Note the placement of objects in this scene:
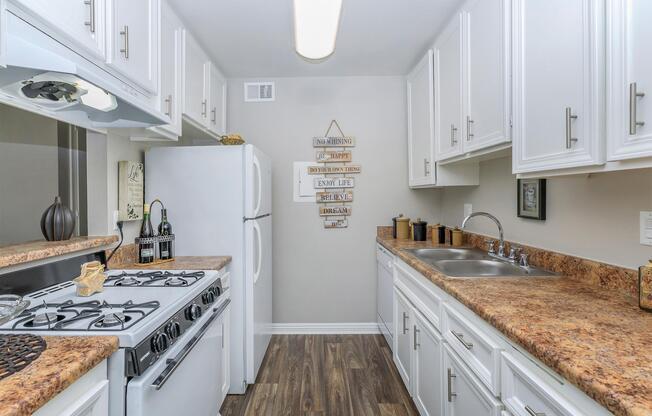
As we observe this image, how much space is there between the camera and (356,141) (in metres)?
3.19

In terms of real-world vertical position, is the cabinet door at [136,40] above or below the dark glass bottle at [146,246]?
above

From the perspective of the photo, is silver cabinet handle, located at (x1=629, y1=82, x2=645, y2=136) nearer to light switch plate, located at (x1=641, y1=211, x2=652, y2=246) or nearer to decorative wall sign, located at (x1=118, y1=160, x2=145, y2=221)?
light switch plate, located at (x1=641, y1=211, x2=652, y2=246)

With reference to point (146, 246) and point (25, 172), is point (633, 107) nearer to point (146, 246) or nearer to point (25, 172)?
point (146, 246)

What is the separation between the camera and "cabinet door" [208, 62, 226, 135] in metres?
2.69

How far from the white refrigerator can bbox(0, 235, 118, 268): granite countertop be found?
48 centimetres

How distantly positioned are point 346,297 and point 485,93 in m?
2.14

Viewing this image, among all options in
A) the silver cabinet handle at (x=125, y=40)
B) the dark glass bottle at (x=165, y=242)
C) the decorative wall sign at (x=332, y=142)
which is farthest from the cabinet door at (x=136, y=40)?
the decorative wall sign at (x=332, y=142)

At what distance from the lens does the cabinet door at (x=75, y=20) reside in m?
1.04

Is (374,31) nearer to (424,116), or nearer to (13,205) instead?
(424,116)

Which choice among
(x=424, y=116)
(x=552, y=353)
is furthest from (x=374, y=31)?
(x=552, y=353)

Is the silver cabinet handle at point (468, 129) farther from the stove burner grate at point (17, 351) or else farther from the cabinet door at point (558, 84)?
the stove burner grate at point (17, 351)

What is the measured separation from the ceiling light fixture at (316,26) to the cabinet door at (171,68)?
74 centimetres

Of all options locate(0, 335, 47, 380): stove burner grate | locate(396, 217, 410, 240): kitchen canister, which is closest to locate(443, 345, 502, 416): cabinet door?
locate(0, 335, 47, 380): stove burner grate

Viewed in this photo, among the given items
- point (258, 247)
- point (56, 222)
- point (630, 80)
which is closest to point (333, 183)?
point (258, 247)
